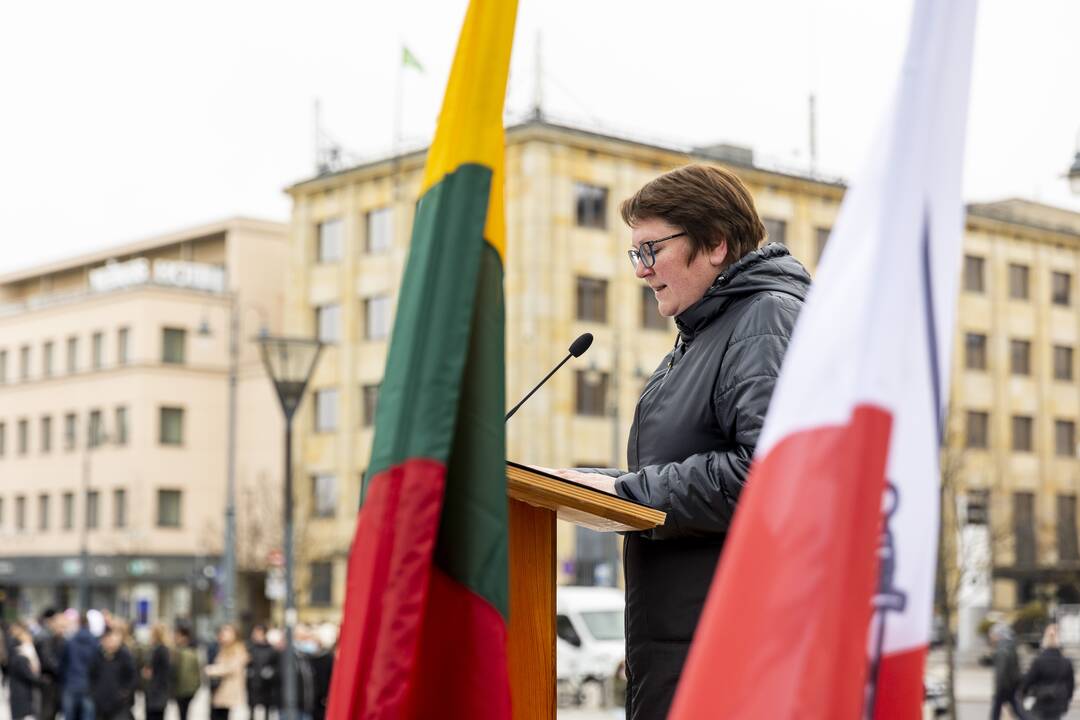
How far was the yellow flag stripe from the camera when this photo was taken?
265 centimetres

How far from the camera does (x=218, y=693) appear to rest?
69.3 feet

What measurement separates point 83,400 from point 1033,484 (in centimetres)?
3822

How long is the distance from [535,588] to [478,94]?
108 cm

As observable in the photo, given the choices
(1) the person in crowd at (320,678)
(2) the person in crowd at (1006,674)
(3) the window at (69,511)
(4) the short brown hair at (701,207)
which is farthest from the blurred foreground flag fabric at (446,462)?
(3) the window at (69,511)

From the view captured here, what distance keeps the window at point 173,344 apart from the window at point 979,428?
31482 mm

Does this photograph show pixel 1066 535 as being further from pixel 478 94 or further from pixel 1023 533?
pixel 478 94

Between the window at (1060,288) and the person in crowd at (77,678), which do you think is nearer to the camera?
the person in crowd at (77,678)

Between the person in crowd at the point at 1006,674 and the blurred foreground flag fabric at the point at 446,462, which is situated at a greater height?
the blurred foreground flag fabric at the point at 446,462

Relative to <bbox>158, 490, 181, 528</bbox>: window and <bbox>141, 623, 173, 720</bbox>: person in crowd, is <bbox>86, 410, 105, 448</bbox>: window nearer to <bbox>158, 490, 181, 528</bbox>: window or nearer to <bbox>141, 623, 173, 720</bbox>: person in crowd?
<bbox>158, 490, 181, 528</bbox>: window

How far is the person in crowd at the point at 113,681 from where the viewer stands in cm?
2156

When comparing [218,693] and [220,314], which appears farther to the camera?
[220,314]

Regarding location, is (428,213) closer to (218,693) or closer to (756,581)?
(756,581)

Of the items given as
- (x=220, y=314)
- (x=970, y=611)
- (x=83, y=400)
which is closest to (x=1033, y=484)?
(x=970, y=611)

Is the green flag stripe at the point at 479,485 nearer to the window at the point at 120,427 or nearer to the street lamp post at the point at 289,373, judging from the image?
the street lamp post at the point at 289,373
